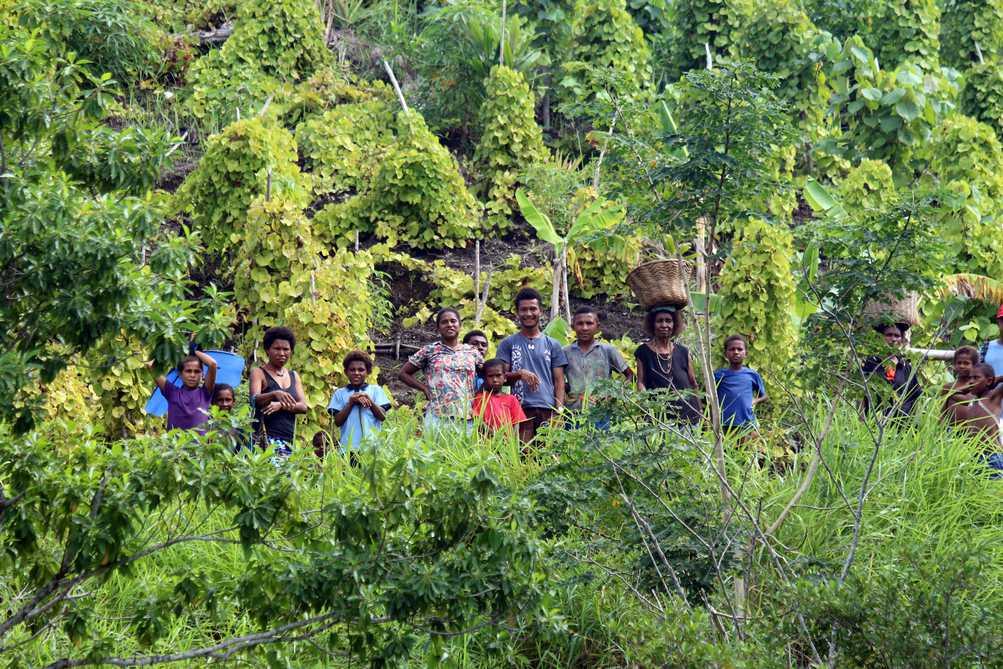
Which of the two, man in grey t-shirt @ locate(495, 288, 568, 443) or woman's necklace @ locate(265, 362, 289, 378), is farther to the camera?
man in grey t-shirt @ locate(495, 288, 568, 443)

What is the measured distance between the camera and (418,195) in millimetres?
13180

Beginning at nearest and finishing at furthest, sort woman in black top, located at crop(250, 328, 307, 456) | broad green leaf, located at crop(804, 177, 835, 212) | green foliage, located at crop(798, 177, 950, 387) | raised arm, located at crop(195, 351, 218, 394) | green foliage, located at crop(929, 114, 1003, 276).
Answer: green foliage, located at crop(798, 177, 950, 387)
woman in black top, located at crop(250, 328, 307, 456)
raised arm, located at crop(195, 351, 218, 394)
broad green leaf, located at crop(804, 177, 835, 212)
green foliage, located at crop(929, 114, 1003, 276)

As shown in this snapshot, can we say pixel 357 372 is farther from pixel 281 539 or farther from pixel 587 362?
pixel 281 539

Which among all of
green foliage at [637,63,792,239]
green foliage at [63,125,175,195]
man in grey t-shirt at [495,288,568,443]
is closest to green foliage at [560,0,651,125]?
man in grey t-shirt at [495,288,568,443]

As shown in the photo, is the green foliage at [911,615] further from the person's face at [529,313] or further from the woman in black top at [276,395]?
the person's face at [529,313]

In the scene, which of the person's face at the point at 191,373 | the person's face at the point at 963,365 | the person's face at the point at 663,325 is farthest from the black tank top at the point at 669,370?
the person's face at the point at 191,373

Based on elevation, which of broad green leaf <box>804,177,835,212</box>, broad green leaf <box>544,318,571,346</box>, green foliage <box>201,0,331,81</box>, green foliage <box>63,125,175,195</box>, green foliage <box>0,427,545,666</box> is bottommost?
broad green leaf <box>544,318,571,346</box>

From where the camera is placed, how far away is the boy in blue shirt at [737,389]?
8867 millimetres

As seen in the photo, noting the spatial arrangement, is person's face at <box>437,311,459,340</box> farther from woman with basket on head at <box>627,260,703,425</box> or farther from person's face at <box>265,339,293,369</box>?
woman with basket on head at <box>627,260,703,425</box>

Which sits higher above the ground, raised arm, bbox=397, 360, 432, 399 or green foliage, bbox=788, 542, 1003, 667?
green foliage, bbox=788, 542, 1003, 667

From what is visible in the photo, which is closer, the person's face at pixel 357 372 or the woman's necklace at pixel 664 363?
the person's face at pixel 357 372

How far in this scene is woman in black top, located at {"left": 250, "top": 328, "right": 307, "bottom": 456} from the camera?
27.6 ft

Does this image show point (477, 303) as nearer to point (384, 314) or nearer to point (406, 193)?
point (384, 314)

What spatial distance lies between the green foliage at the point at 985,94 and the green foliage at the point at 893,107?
6.08ft
